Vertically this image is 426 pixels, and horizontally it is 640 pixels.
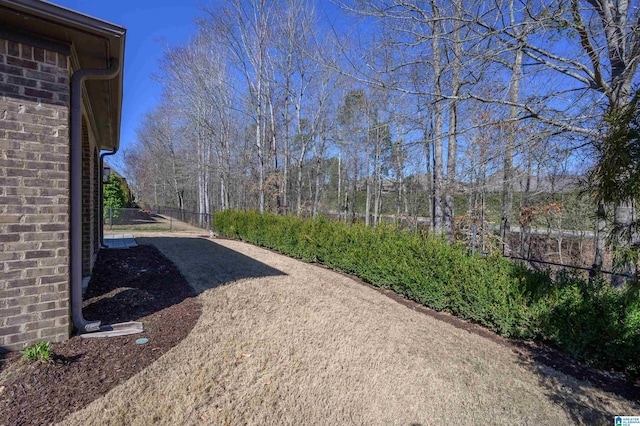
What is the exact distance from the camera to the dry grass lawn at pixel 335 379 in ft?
7.47

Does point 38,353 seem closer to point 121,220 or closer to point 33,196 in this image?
point 33,196

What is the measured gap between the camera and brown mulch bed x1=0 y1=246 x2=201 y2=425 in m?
2.03

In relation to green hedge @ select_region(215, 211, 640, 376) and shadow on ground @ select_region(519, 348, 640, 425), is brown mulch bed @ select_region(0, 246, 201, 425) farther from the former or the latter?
shadow on ground @ select_region(519, 348, 640, 425)

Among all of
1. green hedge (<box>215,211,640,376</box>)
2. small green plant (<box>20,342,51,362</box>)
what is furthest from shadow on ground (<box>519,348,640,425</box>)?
small green plant (<box>20,342,51,362</box>)

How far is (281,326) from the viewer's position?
372cm

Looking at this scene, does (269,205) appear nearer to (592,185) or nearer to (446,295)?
(446,295)

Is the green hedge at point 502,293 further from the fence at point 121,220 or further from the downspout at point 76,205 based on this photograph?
the fence at point 121,220

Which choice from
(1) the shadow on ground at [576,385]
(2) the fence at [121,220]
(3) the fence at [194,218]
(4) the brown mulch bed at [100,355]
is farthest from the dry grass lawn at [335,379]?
(2) the fence at [121,220]

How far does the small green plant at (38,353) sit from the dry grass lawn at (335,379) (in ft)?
2.24

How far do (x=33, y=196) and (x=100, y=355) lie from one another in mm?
1412

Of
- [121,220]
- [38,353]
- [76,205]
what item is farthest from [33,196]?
[121,220]

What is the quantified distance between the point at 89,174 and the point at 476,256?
637 centimetres

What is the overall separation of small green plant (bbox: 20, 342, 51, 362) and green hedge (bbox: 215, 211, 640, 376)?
3820mm

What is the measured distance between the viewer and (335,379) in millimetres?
2801
